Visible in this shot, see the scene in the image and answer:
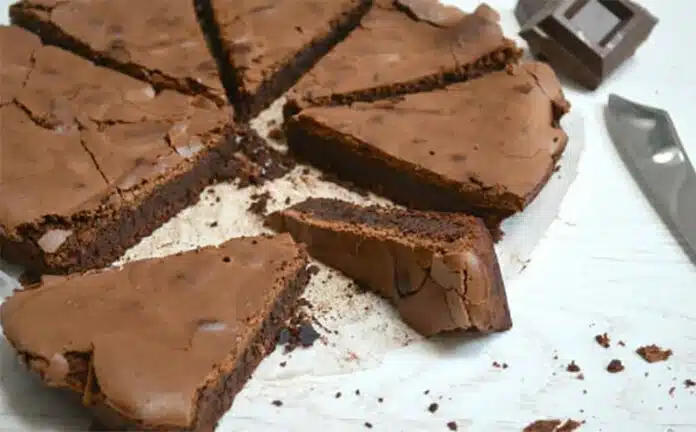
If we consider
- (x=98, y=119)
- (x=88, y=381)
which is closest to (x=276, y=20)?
(x=98, y=119)

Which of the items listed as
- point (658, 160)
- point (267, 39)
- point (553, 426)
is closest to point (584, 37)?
point (658, 160)

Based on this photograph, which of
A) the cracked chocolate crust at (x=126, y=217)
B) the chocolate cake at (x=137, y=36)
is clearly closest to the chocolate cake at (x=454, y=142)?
the cracked chocolate crust at (x=126, y=217)

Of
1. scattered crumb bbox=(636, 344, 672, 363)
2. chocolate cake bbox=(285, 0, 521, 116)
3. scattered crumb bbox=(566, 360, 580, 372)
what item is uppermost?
chocolate cake bbox=(285, 0, 521, 116)

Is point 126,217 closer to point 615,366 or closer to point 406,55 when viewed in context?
point 406,55

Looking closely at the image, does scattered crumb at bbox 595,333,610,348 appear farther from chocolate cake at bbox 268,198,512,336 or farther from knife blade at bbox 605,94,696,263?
knife blade at bbox 605,94,696,263

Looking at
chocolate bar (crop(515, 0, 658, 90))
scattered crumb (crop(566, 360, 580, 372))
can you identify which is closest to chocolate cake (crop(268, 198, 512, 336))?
scattered crumb (crop(566, 360, 580, 372))

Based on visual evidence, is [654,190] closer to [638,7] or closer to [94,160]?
[638,7]

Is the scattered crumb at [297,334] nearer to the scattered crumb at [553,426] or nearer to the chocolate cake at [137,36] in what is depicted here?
the scattered crumb at [553,426]
